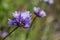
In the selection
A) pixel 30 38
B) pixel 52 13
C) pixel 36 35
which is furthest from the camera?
pixel 52 13

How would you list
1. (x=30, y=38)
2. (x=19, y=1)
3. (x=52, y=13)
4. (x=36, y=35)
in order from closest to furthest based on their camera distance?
(x=30, y=38), (x=36, y=35), (x=19, y=1), (x=52, y=13)

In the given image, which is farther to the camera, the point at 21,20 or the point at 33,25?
the point at 33,25

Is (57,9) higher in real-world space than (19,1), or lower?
lower

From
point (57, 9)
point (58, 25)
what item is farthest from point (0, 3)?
point (57, 9)

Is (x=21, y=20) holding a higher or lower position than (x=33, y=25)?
higher

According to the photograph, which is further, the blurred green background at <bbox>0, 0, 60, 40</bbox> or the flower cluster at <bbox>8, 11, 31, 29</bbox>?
the blurred green background at <bbox>0, 0, 60, 40</bbox>

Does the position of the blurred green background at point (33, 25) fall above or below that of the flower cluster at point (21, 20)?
below

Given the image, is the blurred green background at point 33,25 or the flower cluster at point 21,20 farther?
the blurred green background at point 33,25

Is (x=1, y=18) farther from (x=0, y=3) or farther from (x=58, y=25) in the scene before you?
(x=58, y=25)

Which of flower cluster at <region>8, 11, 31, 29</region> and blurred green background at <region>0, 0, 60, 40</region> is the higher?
flower cluster at <region>8, 11, 31, 29</region>

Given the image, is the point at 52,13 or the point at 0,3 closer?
the point at 0,3
